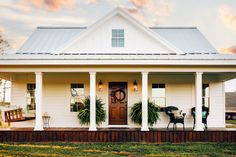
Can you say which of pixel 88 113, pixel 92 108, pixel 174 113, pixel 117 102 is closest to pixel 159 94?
pixel 174 113

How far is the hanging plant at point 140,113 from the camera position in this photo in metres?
15.2

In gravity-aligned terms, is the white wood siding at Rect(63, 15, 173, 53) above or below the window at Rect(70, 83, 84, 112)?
above

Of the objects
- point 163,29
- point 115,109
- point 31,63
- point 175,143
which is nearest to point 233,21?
point 163,29

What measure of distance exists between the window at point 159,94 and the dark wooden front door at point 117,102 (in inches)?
54.8

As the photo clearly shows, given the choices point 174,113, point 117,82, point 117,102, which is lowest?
point 174,113

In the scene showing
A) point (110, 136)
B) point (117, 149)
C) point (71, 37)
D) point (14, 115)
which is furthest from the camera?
point (71, 37)

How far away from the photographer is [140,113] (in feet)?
50.0

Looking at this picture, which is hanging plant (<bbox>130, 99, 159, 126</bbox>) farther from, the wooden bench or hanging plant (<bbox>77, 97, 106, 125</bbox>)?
the wooden bench

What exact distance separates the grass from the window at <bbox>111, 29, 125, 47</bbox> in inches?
222

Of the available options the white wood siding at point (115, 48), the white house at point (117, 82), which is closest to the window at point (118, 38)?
the white house at point (117, 82)

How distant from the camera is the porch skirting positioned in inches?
510

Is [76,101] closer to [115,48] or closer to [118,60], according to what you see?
[115,48]

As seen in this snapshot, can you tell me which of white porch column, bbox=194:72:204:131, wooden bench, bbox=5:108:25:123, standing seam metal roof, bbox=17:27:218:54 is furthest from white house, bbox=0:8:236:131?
white porch column, bbox=194:72:204:131

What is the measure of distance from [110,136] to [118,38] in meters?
5.45
